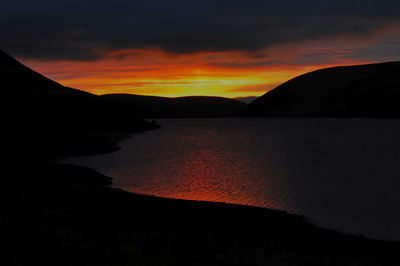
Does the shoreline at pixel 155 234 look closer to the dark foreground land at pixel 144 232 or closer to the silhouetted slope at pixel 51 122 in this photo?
the dark foreground land at pixel 144 232

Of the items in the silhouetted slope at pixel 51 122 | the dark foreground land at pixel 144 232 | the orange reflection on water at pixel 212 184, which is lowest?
the orange reflection on water at pixel 212 184

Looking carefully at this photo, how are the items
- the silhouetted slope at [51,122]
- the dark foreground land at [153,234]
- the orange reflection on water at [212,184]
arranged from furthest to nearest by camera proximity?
the silhouetted slope at [51,122] < the orange reflection on water at [212,184] < the dark foreground land at [153,234]

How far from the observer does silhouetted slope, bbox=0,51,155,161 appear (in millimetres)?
63219

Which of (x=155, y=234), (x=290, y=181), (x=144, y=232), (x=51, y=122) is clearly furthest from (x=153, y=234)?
(x=51, y=122)

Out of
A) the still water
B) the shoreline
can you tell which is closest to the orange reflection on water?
the still water

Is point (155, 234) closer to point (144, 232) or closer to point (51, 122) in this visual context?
point (144, 232)

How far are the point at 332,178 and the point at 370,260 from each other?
26838 millimetres

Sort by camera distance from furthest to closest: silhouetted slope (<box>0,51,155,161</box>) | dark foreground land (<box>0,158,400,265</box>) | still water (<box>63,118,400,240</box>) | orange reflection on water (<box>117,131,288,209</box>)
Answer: silhouetted slope (<box>0,51,155,161</box>), orange reflection on water (<box>117,131,288,209</box>), still water (<box>63,118,400,240</box>), dark foreground land (<box>0,158,400,265</box>)

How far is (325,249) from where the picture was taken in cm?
1700

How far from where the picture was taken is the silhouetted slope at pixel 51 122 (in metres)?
63.2

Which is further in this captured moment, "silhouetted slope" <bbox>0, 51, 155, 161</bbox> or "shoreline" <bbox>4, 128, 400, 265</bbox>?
"silhouetted slope" <bbox>0, 51, 155, 161</bbox>

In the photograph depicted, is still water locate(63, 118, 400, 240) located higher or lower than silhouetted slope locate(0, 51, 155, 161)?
lower

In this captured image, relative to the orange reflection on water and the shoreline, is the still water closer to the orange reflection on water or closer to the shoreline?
the orange reflection on water

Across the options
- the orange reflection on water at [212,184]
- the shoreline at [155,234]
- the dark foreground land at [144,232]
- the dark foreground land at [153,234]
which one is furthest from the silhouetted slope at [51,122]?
the dark foreground land at [153,234]
